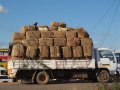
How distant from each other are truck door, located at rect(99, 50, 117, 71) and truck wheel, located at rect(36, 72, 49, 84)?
12.4ft

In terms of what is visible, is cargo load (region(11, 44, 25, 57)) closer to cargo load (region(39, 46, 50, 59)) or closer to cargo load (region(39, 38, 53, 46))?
cargo load (region(39, 46, 50, 59))

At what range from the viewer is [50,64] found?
83.1 feet

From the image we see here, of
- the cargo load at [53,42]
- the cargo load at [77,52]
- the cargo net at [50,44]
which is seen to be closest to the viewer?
the cargo net at [50,44]

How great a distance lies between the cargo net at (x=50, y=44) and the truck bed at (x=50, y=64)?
0.21 meters

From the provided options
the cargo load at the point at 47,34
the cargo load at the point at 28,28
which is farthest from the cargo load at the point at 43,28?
the cargo load at the point at 47,34

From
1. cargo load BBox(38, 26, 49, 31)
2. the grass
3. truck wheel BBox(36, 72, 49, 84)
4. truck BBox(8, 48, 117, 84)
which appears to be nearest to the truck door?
truck BBox(8, 48, 117, 84)

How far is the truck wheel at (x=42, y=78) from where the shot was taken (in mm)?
25312

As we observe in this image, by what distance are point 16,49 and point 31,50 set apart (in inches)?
37.5

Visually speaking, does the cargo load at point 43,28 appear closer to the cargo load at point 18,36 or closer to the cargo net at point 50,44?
the cargo net at point 50,44

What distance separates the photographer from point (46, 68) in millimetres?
25328

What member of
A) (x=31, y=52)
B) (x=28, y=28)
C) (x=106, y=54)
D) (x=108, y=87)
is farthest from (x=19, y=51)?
Result: (x=108, y=87)

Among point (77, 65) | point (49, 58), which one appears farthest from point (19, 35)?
point (77, 65)

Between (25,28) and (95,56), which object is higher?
(25,28)

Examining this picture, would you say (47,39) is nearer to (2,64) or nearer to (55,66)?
(55,66)
